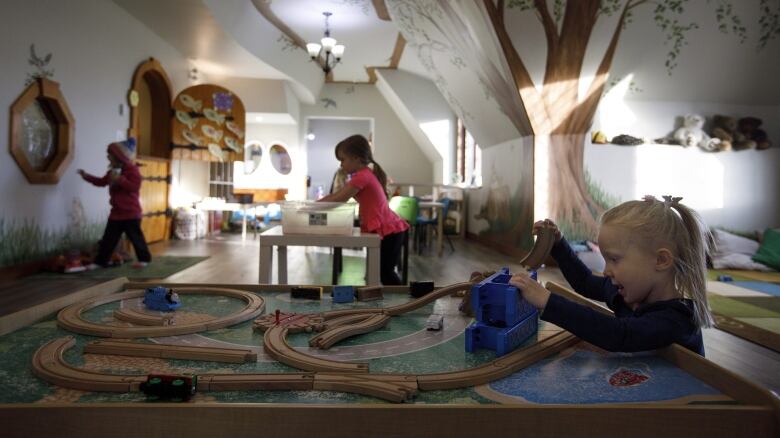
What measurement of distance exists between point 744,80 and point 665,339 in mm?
5744

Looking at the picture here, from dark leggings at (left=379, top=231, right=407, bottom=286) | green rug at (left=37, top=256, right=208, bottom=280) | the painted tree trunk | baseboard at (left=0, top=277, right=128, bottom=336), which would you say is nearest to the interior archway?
green rug at (left=37, top=256, right=208, bottom=280)

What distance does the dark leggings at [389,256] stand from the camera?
3.02m

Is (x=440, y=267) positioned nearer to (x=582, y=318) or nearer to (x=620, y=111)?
(x=620, y=111)

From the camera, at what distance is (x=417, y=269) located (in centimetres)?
514

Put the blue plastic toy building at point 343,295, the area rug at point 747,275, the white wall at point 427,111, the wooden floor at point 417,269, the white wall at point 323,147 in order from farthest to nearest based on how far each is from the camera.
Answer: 1. the white wall at point 323,147
2. the white wall at point 427,111
3. the area rug at point 747,275
4. the wooden floor at point 417,269
5. the blue plastic toy building at point 343,295

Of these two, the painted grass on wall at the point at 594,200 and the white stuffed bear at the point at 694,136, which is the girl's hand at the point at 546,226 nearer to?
the painted grass on wall at the point at 594,200

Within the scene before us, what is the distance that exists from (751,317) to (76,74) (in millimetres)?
5578

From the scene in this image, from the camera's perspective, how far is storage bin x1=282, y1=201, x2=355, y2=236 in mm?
2430

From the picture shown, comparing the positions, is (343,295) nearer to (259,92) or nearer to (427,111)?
(259,92)

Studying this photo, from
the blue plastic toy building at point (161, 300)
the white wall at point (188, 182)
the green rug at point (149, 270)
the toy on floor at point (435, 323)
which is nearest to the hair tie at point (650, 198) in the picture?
the toy on floor at point (435, 323)

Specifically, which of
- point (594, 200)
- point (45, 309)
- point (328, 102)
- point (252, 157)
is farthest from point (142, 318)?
point (328, 102)

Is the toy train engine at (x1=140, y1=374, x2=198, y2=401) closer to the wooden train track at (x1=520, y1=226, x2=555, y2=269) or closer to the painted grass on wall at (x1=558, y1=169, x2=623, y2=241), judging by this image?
the wooden train track at (x1=520, y1=226, x2=555, y2=269)

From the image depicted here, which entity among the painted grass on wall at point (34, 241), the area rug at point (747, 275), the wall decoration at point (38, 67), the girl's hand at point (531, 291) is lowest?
the area rug at point (747, 275)

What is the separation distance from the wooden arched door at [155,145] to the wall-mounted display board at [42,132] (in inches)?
67.4
